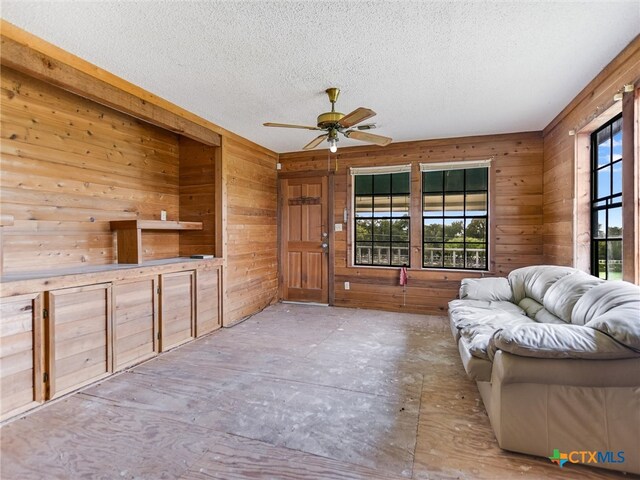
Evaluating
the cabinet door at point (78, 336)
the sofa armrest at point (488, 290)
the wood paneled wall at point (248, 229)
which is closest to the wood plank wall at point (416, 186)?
the wood paneled wall at point (248, 229)

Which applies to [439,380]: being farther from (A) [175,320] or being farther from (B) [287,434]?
(A) [175,320]

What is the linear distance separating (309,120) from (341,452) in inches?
129

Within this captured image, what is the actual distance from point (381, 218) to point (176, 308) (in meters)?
3.15

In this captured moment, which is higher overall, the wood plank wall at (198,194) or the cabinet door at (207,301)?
the wood plank wall at (198,194)

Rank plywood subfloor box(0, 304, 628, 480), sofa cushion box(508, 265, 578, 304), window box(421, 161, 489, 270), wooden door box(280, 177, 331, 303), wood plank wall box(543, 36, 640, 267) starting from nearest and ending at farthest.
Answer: plywood subfloor box(0, 304, 628, 480) → wood plank wall box(543, 36, 640, 267) → sofa cushion box(508, 265, 578, 304) → window box(421, 161, 489, 270) → wooden door box(280, 177, 331, 303)

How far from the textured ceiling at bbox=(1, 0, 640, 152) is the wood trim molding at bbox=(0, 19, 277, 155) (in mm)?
81

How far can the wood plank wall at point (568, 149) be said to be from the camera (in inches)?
97.3

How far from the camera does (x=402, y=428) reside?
6.59ft

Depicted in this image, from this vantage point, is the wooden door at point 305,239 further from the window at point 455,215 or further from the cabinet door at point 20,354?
the cabinet door at point 20,354

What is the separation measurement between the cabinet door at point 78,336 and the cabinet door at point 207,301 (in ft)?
3.62

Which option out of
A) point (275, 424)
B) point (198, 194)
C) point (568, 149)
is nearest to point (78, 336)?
point (275, 424)

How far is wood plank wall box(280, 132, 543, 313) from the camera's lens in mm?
4375

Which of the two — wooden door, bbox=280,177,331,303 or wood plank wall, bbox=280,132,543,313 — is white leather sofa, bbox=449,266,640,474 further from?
wooden door, bbox=280,177,331,303

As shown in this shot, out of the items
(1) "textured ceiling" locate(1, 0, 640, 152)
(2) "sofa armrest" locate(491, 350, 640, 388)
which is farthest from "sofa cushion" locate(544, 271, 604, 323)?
(1) "textured ceiling" locate(1, 0, 640, 152)
